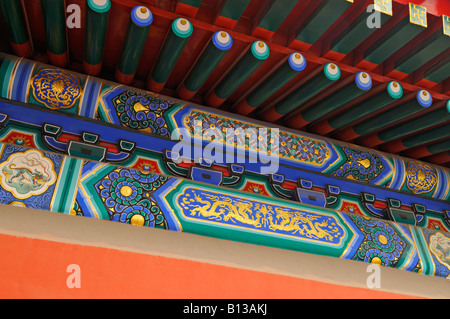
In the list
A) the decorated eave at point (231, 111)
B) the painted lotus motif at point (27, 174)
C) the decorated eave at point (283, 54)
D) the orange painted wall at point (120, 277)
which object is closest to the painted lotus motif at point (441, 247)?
the decorated eave at point (231, 111)

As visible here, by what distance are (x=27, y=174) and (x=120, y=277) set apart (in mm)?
779

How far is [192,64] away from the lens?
2828 millimetres

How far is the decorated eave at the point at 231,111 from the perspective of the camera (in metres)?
2.33

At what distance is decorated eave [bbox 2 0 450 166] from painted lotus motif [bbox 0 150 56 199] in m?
0.72

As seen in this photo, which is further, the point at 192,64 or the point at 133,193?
the point at 192,64

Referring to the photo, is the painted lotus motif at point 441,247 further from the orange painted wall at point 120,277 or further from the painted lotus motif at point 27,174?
the painted lotus motif at point 27,174

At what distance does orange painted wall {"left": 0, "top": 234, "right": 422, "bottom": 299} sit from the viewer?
2053 mm

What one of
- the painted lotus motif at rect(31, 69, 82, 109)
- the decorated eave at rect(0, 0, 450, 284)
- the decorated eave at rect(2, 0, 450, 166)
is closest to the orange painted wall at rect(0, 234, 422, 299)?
the decorated eave at rect(0, 0, 450, 284)

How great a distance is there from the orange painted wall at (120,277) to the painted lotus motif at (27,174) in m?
0.26

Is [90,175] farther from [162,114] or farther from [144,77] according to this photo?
[144,77]

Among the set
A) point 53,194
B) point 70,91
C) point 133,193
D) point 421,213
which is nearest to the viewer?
point 53,194

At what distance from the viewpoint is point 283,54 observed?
103 inches

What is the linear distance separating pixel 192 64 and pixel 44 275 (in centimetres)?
162

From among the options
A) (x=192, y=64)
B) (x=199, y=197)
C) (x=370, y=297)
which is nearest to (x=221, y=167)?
(x=199, y=197)
